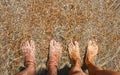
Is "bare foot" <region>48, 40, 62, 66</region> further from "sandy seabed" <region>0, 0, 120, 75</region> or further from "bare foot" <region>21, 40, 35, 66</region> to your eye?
"bare foot" <region>21, 40, 35, 66</region>

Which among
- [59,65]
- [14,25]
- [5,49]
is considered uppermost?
[14,25]

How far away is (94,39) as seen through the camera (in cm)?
464

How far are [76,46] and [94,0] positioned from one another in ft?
2.17

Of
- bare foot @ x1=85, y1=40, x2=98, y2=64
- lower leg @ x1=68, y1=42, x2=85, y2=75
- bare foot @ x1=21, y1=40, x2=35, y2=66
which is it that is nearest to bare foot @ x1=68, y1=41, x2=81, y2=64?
lower leg @ x1=68, y1=42, x2=85, y2=75

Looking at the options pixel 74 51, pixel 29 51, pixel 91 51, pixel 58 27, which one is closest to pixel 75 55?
pixel 74 51

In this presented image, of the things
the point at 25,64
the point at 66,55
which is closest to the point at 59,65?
the point at 66,55

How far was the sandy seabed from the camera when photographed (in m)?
4.36

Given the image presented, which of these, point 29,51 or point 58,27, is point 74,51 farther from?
point 29,51

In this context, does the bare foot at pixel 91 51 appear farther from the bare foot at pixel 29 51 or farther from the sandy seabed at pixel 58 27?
the bare foot at pixel 29 51

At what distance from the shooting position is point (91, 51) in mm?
4594

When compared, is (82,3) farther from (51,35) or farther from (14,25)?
(14,25)

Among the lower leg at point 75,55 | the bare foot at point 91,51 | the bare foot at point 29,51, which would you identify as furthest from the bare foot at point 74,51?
the bare foot at point 29,51

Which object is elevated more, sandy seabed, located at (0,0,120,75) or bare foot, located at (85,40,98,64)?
sandy seabed, located at (0,0,120,75)

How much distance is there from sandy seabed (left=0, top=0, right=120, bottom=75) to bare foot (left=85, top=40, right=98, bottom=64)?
68 millimetres
